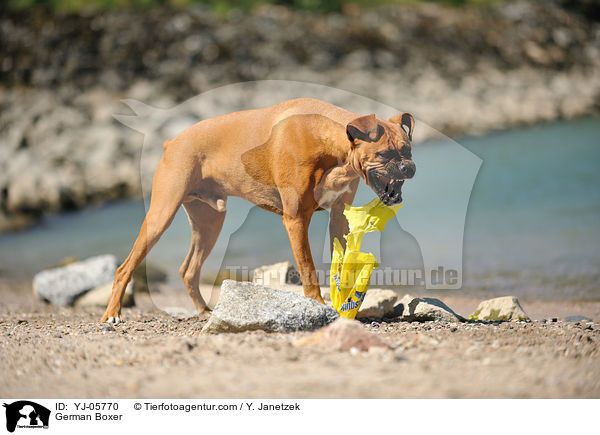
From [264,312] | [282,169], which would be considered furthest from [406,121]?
[264,312]

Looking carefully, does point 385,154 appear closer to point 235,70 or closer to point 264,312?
point 264,312

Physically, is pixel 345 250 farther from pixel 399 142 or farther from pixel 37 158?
pixel 37 158

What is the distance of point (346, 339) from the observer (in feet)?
14.3

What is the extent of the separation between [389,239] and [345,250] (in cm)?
194

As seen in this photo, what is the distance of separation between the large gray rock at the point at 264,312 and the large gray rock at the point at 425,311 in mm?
1251

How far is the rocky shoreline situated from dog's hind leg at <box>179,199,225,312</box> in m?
12.4

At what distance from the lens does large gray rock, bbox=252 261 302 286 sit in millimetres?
7129

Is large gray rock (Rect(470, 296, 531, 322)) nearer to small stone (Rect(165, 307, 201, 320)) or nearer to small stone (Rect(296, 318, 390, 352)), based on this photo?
small stone (Rect(296, 318, 390, 352))

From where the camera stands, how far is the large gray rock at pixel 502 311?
21.0ft

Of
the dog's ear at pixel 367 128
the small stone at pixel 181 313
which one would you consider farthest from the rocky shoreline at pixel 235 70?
the dog's ear at pixel 367 128

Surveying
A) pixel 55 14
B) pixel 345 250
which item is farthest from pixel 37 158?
pixel 345 250
